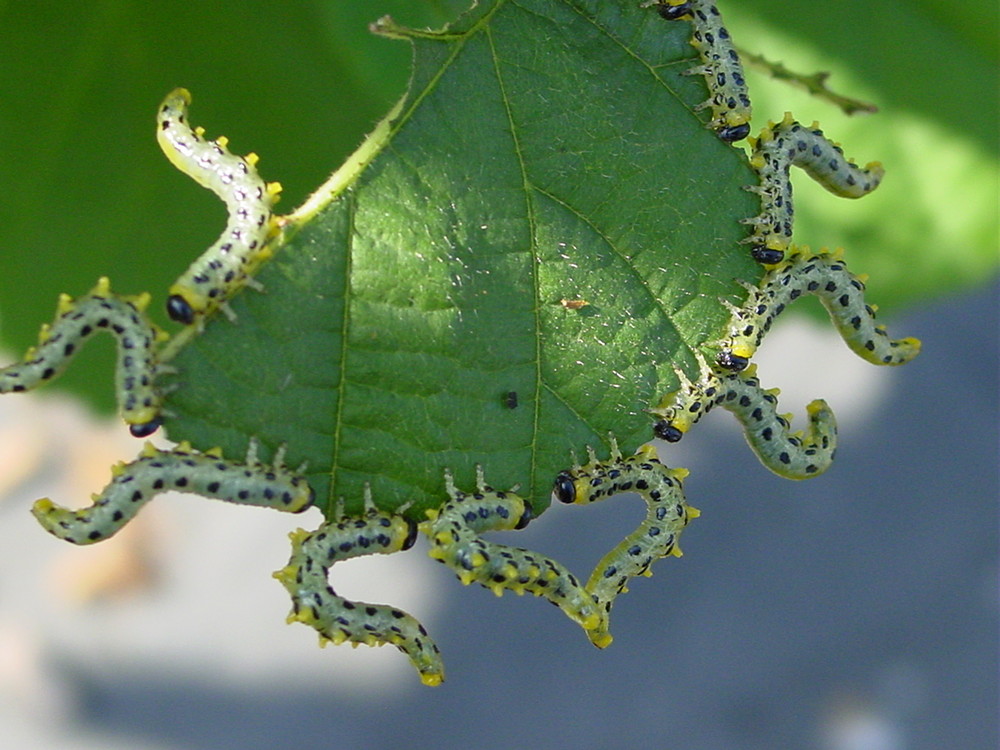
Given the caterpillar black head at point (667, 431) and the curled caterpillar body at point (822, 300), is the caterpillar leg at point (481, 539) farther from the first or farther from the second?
the curled caterpillar body at point (822, 300)

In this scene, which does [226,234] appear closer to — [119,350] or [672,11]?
[119,350]

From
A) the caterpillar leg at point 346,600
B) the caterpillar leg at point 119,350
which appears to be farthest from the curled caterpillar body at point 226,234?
the caterpillar leg at point 346,600

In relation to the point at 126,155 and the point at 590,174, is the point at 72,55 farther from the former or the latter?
the point at 590,174

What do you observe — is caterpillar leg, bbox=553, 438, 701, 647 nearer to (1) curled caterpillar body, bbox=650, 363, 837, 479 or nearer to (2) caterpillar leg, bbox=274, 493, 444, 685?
(1) curled caterpillar body, bbox=650, 363, 837, 479

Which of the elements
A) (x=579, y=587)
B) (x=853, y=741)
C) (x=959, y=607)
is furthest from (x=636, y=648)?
(x=579, y=587)

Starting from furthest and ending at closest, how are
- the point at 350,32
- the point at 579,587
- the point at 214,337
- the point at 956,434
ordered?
the point at 956,434 → the point at 350,32 → the point at 579,587 → the point at 214,337

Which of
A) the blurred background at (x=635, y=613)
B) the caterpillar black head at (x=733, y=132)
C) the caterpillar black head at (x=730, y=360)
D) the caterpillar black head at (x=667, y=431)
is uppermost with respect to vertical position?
the blurred background at (x=635, y=613)
